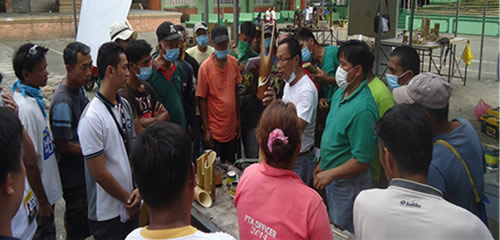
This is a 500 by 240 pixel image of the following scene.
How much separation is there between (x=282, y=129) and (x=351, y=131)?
952 mm

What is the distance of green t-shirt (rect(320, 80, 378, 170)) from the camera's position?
8.75ft

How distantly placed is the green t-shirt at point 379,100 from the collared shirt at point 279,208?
127cm

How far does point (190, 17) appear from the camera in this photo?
23.2 m

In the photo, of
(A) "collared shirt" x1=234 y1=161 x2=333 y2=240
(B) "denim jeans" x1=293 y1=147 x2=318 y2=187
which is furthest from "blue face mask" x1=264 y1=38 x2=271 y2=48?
(A) "collared shirt" x1=234 y1=161 x2=333 y2=240

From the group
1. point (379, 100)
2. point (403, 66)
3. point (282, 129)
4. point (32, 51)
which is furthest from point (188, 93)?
point (282, 129)

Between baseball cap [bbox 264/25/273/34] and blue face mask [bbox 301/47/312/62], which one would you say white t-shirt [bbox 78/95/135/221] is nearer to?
baseball cap [bbox 264/25/273/34]

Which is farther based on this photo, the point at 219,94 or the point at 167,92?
the point at 219,94

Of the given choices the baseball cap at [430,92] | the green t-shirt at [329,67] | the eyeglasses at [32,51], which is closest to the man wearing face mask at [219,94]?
the green t-shirt at [329,67]

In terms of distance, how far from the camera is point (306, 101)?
3170 mm

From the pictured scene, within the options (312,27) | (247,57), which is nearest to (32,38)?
(312,27)

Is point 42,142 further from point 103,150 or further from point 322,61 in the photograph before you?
point 322,61

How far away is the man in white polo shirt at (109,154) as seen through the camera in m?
2.48

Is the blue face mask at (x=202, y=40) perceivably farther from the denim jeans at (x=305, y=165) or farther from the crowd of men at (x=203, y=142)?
the denim jeans at (x=305, y=165)

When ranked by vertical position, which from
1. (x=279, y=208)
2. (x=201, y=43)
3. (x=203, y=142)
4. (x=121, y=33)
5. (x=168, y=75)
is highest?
(x=121, y=33)
